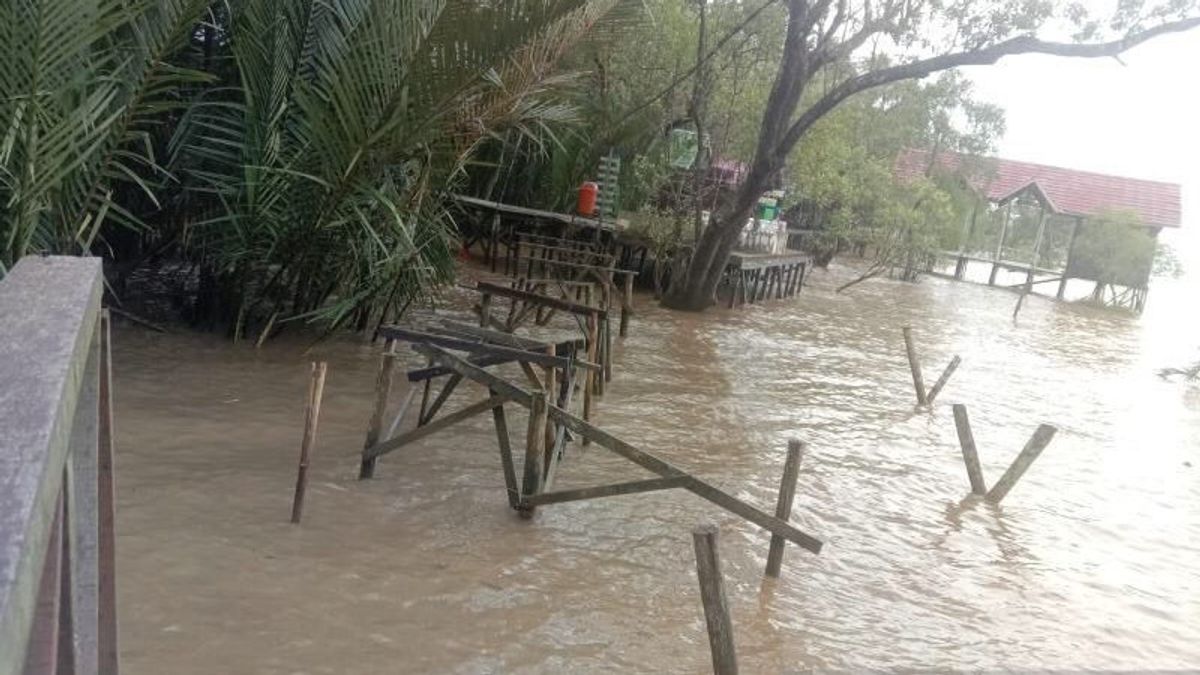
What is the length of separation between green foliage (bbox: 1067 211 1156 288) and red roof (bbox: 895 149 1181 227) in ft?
2.43

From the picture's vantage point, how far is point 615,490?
5105 mm

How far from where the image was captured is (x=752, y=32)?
16.2 m

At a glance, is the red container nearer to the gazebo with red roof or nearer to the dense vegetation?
the dense vegetation

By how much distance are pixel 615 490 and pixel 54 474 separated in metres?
4.09

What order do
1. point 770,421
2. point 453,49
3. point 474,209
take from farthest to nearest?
point 474,209
point 770,421
point 453,49

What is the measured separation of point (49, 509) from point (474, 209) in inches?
593

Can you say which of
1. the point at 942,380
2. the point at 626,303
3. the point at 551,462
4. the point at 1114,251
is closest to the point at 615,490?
the point at 551,462

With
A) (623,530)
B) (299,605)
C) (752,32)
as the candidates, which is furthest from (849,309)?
(299,605)

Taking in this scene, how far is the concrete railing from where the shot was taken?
922mm

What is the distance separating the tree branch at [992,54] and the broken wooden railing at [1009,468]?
5.46 metres

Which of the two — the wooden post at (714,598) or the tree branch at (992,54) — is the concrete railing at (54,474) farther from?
the tree branch at (992,54)

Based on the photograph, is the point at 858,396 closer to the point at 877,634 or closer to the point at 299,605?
the point at 877,634

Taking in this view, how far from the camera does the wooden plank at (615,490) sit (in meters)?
4.85

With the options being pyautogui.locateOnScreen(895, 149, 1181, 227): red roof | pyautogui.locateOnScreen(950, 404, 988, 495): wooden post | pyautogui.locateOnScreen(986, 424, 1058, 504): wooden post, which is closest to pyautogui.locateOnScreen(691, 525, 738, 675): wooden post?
pyautogui.locateOnScreen(986, 424, 1058, 504): wooden post
